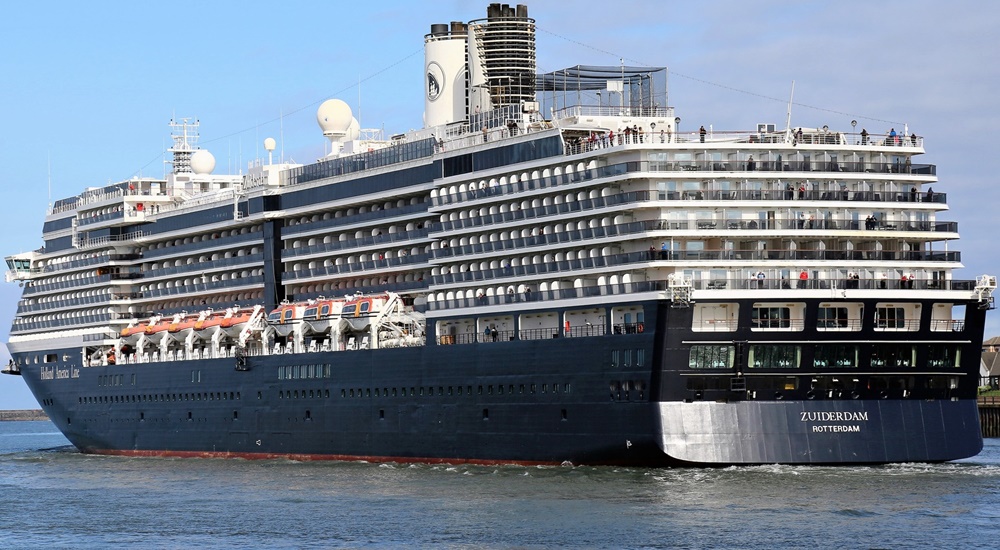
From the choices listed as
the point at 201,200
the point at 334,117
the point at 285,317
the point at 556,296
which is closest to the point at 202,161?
the point at 201,200

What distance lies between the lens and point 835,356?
5894 centimetres

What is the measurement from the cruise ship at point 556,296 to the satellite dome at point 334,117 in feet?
0.35

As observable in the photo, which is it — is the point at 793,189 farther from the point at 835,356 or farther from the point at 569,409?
the point at 569,409

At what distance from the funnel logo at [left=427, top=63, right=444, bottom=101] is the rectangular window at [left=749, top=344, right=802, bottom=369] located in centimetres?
2665

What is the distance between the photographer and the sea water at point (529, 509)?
148ft

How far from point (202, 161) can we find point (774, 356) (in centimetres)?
4700

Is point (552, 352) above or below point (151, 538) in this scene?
above

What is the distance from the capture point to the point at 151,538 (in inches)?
1909

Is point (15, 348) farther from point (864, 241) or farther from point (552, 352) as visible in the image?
point (864, 241)

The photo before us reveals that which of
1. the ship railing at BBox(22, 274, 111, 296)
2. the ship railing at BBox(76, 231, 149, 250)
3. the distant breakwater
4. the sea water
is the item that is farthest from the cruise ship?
the distant breakwater

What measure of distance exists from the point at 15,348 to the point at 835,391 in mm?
58436

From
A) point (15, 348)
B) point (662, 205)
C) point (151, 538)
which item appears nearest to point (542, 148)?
point (662, 205)

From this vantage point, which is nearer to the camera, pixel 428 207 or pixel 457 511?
pixel 457 511

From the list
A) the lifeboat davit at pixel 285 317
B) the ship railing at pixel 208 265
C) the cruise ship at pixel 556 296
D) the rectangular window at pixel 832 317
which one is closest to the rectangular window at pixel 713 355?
the cruise ship at pixel 556 296
